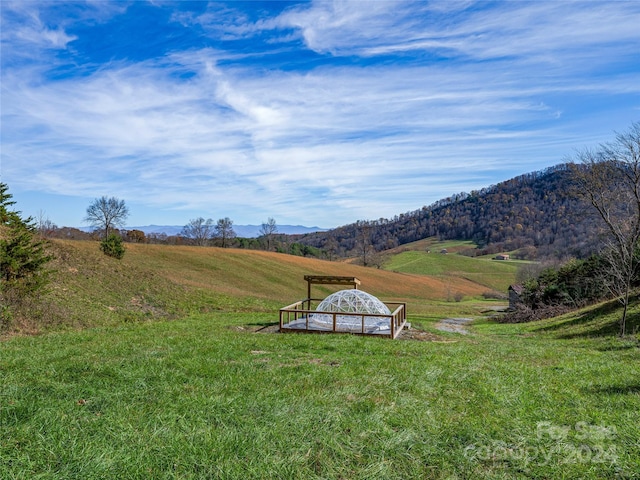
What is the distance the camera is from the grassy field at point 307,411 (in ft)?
12.9

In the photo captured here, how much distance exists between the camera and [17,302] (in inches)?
554

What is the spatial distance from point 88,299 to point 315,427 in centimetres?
1758

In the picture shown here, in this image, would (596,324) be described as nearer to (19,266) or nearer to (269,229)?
(19,266)

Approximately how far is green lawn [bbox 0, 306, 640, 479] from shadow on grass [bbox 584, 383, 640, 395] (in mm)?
28

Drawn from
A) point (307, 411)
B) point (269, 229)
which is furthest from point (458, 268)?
point (307, 411)

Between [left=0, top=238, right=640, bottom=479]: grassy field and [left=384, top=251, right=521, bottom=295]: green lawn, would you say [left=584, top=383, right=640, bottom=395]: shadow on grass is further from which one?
[left=384, top=251, right=521, bottom=295]: green lawn

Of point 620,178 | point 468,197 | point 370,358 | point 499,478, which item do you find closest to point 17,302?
point 370,358

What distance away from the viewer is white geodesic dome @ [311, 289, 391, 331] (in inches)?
631

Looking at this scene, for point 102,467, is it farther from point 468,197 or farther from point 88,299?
point 468,197

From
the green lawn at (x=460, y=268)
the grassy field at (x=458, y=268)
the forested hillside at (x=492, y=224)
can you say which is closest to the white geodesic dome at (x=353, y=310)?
the grassy field at (x=458, y=268)

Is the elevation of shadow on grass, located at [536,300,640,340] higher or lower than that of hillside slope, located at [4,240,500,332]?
lower

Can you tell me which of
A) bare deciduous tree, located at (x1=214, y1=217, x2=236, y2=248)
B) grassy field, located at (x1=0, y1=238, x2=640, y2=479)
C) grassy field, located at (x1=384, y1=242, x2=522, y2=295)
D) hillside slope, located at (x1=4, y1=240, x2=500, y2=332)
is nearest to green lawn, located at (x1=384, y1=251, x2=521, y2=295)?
grassy field, located at (x1=384, y1=242, x2=522, y2=295)

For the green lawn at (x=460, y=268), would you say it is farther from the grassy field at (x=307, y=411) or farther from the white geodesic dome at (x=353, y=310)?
the grassy field at (x=307, y=411)

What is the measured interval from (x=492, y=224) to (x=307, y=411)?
156307mm
